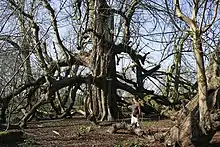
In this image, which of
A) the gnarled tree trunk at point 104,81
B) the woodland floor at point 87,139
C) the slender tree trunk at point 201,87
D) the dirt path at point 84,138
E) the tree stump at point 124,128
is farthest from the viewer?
the gnarled tree trunk at point 104,81

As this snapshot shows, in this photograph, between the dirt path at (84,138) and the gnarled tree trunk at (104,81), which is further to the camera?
the gnarled tree trunk at (104,81)

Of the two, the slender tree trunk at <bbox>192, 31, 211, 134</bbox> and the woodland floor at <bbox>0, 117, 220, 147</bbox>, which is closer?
the slender tree trunk at <bbox>192, 31, 211, 134</bbox>

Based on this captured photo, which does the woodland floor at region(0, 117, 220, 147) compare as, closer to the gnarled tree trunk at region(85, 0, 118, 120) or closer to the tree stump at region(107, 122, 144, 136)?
the tree stump at region(107, 122, 144, 136)

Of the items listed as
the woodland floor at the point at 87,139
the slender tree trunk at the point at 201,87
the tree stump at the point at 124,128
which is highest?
the slender tree trunk at the point at 201,87

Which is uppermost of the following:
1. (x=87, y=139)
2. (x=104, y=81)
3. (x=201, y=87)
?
(x=104, y=81)

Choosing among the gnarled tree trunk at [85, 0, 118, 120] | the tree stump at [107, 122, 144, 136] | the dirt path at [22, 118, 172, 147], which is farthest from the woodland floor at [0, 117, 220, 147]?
the gnarled tree trunk at [85, 0, 118, 120]

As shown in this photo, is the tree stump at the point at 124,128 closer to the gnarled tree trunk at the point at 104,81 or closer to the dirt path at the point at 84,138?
the dirt path at the point at 84,138

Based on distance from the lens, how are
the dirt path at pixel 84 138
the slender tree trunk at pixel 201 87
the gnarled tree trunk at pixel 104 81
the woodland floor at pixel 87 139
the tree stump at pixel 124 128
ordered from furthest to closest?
the gnarled tree trunk at pixel 104 81
the tree stump at pixel 124 128
the dirt path at pixel 84 138
the woodland floor at pixel 87 139
the slender tree trunk at pixel 201 87

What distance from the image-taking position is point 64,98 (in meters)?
24.4

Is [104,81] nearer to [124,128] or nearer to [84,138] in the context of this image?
[124,128]

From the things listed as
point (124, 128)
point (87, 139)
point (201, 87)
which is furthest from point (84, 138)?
point (201, 87)

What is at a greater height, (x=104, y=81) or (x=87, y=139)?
(x=104, y=81)

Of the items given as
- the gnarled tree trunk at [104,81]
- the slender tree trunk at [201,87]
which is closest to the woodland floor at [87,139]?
the slender tree trunk at [201,87]

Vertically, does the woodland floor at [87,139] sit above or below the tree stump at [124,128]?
below
